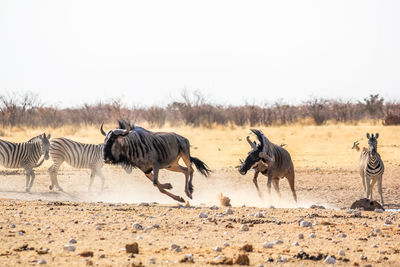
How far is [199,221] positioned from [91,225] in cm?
143

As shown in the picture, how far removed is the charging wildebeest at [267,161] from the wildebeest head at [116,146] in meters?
2.26

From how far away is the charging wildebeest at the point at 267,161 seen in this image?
43.6 ft

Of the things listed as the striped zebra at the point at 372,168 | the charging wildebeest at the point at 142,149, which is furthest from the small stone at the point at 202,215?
the striped zebra at the point at 372,168

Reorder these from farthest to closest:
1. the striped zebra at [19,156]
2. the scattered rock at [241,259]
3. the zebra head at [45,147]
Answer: the zebra head at [45,147] → the striped zebra at [19,156] → the scattered rock at [241,259]

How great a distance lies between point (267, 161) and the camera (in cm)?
1351

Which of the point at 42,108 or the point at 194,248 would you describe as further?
the point at 42,108

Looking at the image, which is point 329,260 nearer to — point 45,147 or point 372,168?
point 372,168

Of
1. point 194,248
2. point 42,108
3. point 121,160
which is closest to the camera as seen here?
point 194,248

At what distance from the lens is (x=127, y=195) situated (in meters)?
16.7

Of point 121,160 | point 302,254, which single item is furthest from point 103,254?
point 121,160

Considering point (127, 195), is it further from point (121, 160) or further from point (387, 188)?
point (387, 188)

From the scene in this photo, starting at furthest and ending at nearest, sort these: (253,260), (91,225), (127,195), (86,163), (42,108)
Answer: (42,108) < (86,163) < (127,195) < (91,225) < (253,260)

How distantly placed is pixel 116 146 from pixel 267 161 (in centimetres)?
295

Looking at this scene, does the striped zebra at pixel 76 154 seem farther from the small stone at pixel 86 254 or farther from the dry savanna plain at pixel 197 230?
the small stone at pixel 86 254
